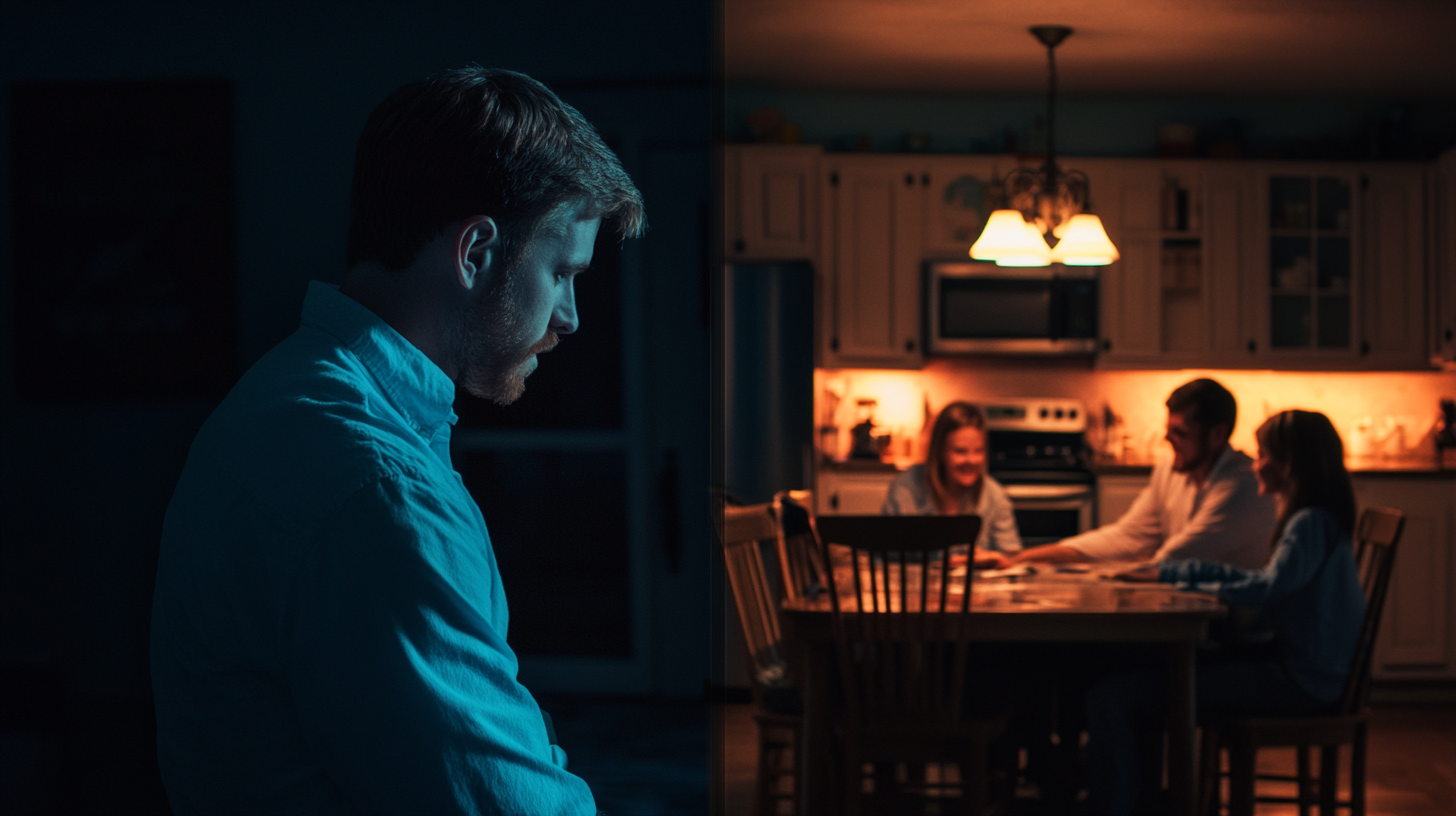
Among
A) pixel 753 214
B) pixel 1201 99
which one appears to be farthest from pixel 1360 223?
pixel 753 214

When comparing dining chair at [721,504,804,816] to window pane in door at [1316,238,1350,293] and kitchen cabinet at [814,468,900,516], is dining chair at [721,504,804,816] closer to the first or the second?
kitchen cabinet at [814,468,900,516]

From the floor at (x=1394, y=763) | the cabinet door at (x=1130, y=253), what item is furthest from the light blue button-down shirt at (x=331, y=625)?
the cabinet door at (x=1130, y=253)

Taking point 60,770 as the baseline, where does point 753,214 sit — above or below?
above

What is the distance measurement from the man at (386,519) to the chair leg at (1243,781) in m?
2.36

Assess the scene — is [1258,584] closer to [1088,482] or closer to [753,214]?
[1088,482]

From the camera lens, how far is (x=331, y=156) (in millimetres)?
1296

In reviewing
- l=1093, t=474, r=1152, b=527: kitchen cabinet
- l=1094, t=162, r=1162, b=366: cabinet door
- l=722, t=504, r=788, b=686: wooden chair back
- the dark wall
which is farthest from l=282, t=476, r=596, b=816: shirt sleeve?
l=1094, t=162, r=1162, b=366: cabinet door

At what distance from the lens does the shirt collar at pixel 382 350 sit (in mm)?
732

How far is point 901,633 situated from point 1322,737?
1.05 meters

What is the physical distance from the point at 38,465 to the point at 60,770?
0.37 metres

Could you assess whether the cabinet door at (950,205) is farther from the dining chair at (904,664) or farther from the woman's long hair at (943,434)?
the dining chair at (904,664)

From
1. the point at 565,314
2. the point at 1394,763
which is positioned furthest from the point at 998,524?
the point at 565,314

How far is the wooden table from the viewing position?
8.02 ft

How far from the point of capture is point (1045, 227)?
312 cm
